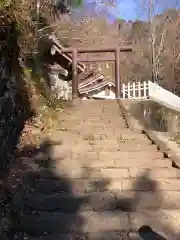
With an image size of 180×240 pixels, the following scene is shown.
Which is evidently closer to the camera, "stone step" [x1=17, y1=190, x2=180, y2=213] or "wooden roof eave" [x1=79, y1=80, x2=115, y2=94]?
"stone step" [x1=17, y1=190, x2=180, y2=213]

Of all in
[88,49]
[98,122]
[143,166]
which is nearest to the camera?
[143,166]

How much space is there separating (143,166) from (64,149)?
66.6 inches

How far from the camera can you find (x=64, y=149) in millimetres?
7051

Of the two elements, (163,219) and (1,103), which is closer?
(163,219)

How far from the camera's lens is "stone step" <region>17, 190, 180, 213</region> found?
4703 millimetres

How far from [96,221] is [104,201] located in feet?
1.71

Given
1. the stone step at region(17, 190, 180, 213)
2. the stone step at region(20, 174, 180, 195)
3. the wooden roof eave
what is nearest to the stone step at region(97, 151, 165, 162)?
the stone step at region(20, 174, 180, 195)

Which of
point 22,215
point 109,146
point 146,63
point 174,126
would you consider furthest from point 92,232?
point 146,63

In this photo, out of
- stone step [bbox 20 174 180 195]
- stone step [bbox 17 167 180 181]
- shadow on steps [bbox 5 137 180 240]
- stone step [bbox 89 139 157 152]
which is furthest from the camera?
stone step [bbox 89 139 157 152]

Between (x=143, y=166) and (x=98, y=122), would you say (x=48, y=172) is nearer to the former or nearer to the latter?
(x=143, y=166)

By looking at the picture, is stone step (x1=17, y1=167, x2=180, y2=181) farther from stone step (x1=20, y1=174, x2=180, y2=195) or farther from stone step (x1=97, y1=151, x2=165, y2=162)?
stone step (x1=97, y1=151, x2=165, y2=162)

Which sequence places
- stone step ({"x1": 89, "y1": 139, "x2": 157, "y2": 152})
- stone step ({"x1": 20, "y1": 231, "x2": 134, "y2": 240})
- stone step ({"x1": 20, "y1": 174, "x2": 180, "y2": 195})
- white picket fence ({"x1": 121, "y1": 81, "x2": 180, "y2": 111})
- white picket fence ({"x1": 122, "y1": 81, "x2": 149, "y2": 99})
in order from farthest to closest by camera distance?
white picket fence ({"x1": 122, "y1": 81, "x2": 149, "y2": 99}) < white picket fence ({"x1": 121, "y1": 81, "x2": 180, "y2": 111}) < stone step ({"x1": 89, "y1": 139, "x2": 157, "y2": 152}) < stone step ({"x1": 20, "y1": 174, "x2": 180, "y2": 195}) < stone step ({"x1": 20, "y1": 231, "x2": 134, "y2": 240})

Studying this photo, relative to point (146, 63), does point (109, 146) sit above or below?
below

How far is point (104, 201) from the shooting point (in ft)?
15.9
